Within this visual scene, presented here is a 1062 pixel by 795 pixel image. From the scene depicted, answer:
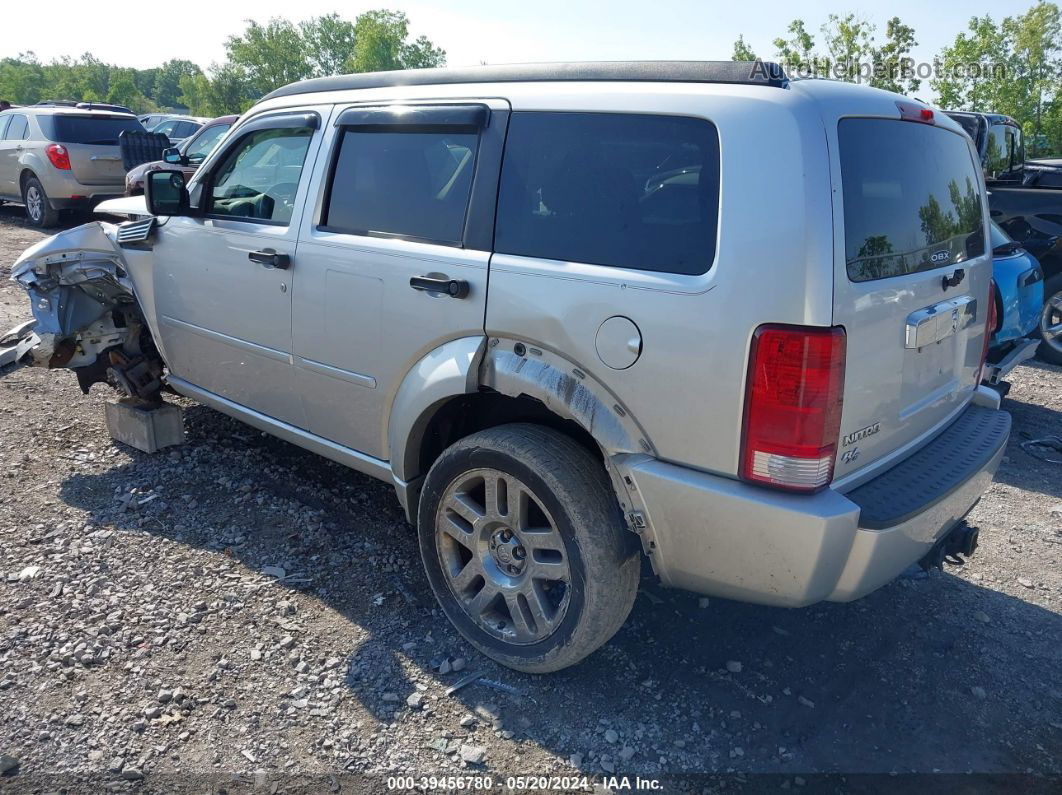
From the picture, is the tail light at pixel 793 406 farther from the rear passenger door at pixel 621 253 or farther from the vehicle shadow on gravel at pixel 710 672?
the vehicle shadow on gravel at pixel 710 672

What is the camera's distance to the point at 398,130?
3.33 metres

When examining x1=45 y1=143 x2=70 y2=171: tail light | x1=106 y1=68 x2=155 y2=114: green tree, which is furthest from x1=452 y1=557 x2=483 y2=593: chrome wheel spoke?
x1=106 y1=68 x2=155 y2=114: green tree

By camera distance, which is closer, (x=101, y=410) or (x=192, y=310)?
(x=192, y=310)

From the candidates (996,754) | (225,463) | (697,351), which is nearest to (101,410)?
(225,463)

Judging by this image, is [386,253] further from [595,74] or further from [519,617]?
[519,617]

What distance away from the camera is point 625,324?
2512mm

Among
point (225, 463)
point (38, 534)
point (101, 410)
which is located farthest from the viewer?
point (101, 410)

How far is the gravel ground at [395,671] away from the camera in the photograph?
2.64 meters

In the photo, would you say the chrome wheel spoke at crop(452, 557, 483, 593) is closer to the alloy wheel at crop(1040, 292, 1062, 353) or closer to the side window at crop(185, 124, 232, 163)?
the alloy wheel at crop(1040, 292, 1062, 353)

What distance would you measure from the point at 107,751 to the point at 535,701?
A: 4.59 ft

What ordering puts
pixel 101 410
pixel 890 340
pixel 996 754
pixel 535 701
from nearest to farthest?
1. pixel 890 340
2. pixel 996 754
3. pixel 535 701
4. pixel 101 410

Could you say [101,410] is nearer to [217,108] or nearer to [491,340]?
[491,340]

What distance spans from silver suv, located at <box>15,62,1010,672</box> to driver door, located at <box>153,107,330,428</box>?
28 mm

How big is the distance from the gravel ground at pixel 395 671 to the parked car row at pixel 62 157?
10.2m
